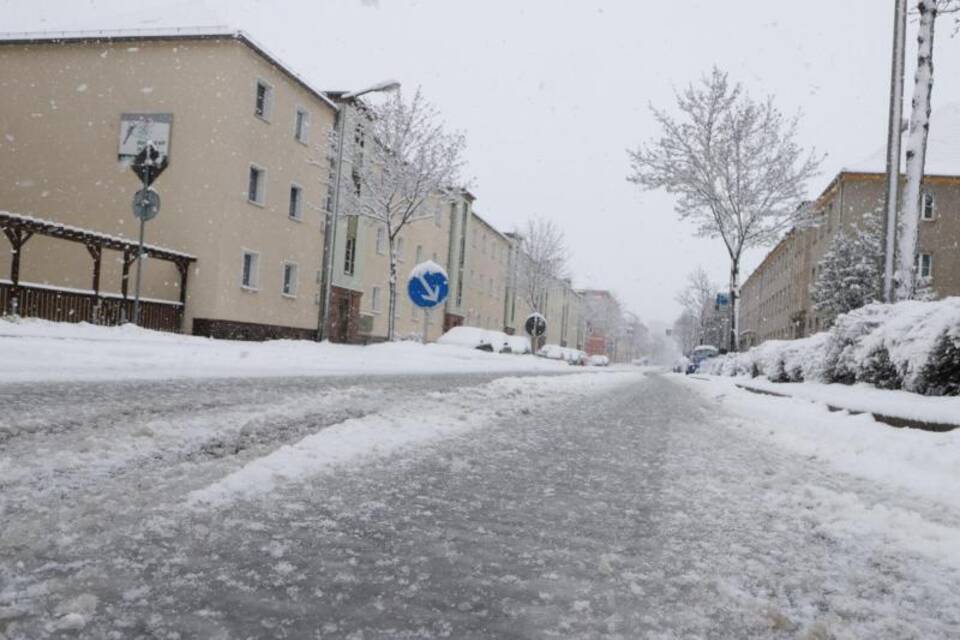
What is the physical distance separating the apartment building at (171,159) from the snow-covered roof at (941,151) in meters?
29.6

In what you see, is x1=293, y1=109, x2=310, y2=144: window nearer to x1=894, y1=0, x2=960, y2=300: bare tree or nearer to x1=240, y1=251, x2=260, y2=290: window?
x1=240, y1=251, x2=260, y2=290: window

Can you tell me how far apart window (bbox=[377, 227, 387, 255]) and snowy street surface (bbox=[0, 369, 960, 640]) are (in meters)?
29.3

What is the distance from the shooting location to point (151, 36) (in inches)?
830

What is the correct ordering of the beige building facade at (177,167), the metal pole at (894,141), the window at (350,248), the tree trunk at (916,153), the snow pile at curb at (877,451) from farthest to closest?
the window at (350,248)
the beige building facade at (177,167)
the tree trunk at (916,153)
the metal pole at (894,141)
the snow pile at curb at (877,451)

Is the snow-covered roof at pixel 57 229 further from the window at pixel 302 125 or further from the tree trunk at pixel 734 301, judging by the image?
the tree trunk at pixel 734 301

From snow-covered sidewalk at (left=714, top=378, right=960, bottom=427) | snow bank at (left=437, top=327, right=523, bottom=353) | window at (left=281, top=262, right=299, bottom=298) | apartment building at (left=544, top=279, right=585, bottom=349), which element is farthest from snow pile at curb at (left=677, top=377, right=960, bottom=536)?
apartment building at (left=544, top=279, right=585, bottom=349)

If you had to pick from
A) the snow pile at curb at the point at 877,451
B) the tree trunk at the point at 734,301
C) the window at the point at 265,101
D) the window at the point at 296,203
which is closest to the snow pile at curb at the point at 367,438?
the snow pile at curb at the point at 877,451

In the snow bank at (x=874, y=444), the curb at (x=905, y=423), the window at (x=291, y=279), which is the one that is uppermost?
the window at (x=291, y=279)

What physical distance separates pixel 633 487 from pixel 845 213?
3833 cm

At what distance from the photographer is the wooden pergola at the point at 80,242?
1361 centimetres

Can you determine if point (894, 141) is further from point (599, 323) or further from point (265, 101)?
point (599, 323)

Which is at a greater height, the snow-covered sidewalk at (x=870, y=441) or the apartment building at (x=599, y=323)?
the apartment building at (x=599, y=323)

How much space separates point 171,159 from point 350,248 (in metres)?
9.74

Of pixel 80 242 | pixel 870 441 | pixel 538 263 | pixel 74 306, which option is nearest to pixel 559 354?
pixel 538 263
